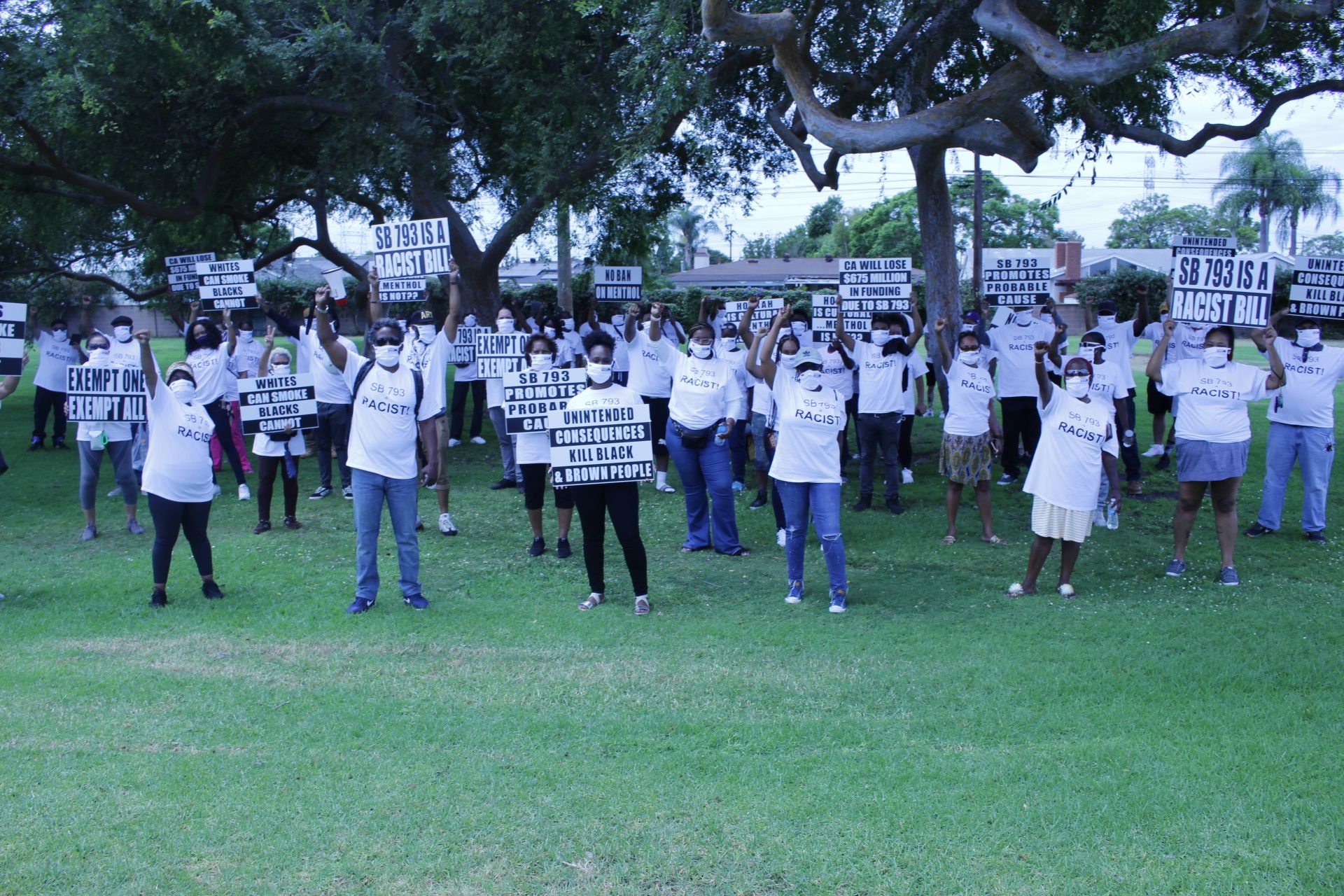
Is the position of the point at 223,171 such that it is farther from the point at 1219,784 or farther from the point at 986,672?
the point at 1219,784

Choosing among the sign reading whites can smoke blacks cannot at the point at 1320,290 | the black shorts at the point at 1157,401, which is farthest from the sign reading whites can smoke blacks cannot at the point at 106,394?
the black shorts at the point at 1157,401

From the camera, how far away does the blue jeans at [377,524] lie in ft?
26.3

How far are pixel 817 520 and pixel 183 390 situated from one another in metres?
4.95

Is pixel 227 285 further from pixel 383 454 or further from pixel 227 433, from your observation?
pixel 383 454

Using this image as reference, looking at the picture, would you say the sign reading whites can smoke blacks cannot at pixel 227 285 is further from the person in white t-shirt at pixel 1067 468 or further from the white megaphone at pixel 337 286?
the person in white t-shirt at pixel 1067 468

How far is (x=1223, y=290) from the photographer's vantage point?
8.87m

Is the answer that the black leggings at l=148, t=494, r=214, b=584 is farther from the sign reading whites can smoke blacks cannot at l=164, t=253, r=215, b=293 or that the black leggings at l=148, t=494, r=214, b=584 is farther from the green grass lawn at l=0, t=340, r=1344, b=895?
the sign reading whites can smoke blacks cannot at l=164, t=253, r=215, b=293

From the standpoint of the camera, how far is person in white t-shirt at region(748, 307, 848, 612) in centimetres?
816

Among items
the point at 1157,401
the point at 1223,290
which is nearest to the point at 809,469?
the point at 1223,290

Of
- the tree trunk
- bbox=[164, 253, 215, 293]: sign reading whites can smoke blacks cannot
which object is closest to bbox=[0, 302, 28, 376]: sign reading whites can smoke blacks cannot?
bbox=[164, 253, 215, 293]: sign reading whites can smoke blacks cannot

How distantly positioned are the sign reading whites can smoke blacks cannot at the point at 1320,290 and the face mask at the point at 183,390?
10.3 metres

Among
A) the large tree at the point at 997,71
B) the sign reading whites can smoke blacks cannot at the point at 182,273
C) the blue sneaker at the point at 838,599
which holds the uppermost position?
the large tree at the point at 997,71

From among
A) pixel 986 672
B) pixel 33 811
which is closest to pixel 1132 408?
pixel 986 672

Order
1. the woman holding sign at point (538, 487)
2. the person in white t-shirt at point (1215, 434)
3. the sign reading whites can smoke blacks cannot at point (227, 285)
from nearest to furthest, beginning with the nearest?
the person in white t-shirt at point (1215, 434)
the woman holding sign at point (538, 487)
the sign reading whites can smoke blacks cannot at point (227, 285)
